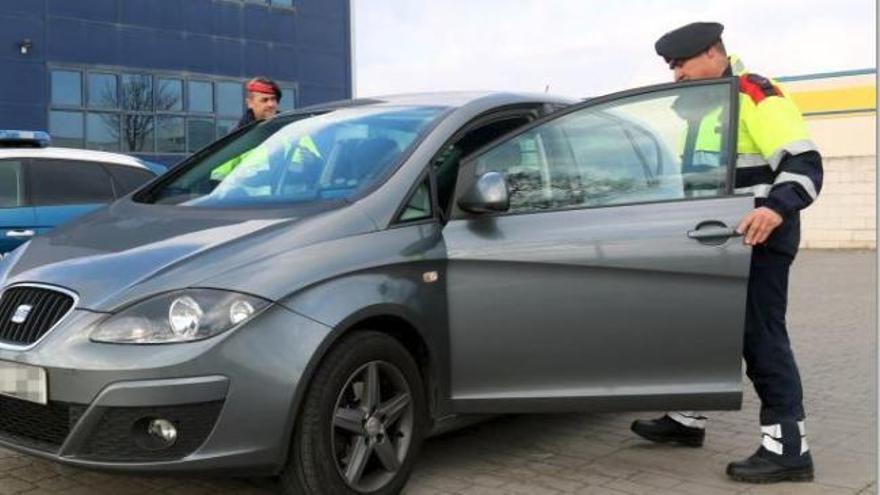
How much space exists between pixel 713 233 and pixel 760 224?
19cm

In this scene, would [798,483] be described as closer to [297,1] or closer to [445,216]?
[445,216]

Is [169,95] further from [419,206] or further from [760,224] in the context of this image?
[760,224]

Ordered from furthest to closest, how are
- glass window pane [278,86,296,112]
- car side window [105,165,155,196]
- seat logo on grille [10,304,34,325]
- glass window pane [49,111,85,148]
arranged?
glass window pane [278,86,296,112]
glass window pane [49,111,85,148]
car side window [105,165,155,196]
seat logo on grille [10,304,34,325]

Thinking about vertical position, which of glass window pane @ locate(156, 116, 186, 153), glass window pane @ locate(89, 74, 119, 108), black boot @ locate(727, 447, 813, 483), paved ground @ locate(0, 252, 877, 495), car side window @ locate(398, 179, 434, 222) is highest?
glass window pane @ locate(89, 74, 119, 108)

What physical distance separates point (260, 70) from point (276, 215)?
71.6 ft

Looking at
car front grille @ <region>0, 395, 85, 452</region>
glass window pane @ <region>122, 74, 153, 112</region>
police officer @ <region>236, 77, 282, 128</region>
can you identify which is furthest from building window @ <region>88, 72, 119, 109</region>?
car front grille @ <region>0, 395, 85, 452</region>

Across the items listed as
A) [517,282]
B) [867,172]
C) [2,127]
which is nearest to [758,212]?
[517,282]

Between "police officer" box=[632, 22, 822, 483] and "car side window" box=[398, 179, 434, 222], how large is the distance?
4.17 ft

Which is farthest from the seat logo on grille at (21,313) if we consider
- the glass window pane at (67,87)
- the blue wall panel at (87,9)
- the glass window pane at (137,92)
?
the glass window pane at (137,92)

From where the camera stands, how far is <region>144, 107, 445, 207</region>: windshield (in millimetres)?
3854

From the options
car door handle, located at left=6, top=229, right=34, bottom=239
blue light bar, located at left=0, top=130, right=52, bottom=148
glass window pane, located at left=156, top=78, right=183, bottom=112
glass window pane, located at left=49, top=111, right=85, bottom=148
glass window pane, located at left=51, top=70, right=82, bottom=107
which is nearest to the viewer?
car door handle, located at left=6, top=229, right=34, bottom=239

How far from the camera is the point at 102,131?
21547 mm

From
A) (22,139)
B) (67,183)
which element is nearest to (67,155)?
(67,183)

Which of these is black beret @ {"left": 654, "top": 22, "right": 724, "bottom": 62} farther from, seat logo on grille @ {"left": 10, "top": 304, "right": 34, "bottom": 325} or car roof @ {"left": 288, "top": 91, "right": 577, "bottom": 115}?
seat logo on grille @ {"left": 10, "top": 304, "right": 34, "bottom": 325}
